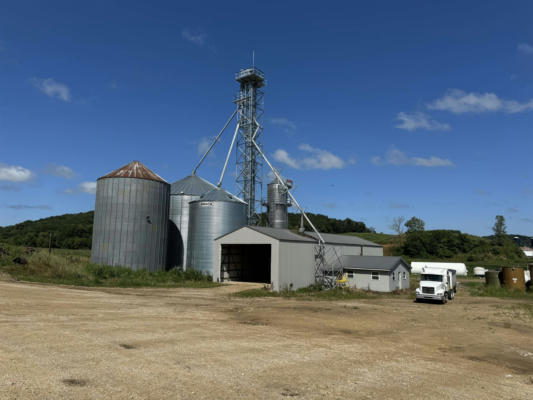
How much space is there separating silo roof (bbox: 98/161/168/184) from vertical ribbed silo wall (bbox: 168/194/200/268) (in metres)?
5.42

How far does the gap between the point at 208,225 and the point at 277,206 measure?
9.13 meters

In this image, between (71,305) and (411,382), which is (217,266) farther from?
(411,382)

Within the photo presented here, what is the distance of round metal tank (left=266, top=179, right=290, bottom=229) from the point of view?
47000mm

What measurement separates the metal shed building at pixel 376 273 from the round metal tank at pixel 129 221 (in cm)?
2102

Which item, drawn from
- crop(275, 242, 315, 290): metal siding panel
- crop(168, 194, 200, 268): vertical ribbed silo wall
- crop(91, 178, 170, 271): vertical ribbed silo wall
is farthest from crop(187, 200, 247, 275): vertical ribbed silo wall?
crop(275, 242, 315, 290): metal siding panel

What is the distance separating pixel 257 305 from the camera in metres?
25.7

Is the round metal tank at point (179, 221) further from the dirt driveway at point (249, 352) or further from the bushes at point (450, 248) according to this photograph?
the bushes at point (450, 248)

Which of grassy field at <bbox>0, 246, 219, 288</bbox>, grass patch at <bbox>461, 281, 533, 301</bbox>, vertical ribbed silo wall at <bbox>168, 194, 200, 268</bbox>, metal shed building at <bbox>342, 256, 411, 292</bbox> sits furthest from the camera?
vertical ribbed silo wall at <bbox>168, 194, 200, 268</bbox>

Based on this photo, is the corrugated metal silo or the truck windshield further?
the corrugated metal silo

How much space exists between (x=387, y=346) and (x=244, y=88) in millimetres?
48719

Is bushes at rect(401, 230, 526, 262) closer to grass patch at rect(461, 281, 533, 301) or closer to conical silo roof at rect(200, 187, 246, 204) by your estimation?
grass patch at rect(461, 281, 533, 301)

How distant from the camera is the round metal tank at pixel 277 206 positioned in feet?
154

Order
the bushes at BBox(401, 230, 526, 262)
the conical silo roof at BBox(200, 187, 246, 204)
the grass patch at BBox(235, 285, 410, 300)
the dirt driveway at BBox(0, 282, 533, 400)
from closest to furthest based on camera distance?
the dirt driveway at BBox(0, 282, 533, 400), the grass patch at BBox(235, 285, 410, 300), the conical silo roof at BBox(200, 187, 246, 204), the bushes at BBox(401, 230, 526, 262)

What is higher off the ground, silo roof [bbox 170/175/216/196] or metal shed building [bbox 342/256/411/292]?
silo roof [bbox 170/175/216/196]
